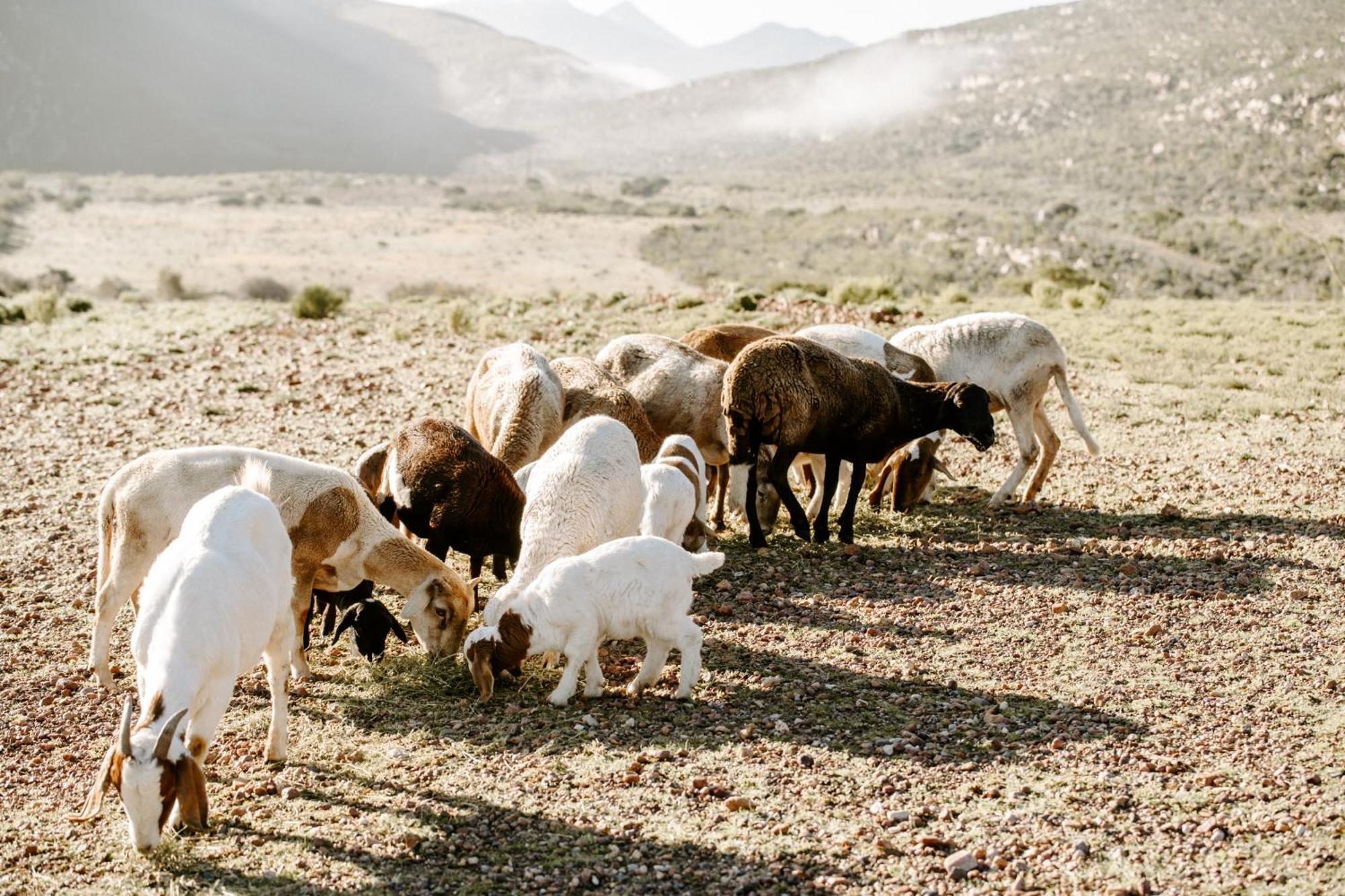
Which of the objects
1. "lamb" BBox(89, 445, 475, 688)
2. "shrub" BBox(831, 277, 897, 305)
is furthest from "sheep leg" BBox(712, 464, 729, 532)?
"shrub" BBox(831, 277, 897, 305)

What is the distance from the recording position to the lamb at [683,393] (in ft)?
37.8

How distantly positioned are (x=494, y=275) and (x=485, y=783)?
35710mm

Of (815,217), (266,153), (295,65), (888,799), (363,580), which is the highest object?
(295,65)

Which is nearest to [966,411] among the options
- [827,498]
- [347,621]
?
[827,498]

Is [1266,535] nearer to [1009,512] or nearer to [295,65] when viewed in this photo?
[1009,512]

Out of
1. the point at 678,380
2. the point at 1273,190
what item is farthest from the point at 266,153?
the point at 678,380

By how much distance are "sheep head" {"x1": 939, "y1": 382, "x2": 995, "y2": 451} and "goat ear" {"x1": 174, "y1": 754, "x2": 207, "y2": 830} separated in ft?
24.2

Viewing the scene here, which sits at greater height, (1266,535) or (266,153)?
(266,153)

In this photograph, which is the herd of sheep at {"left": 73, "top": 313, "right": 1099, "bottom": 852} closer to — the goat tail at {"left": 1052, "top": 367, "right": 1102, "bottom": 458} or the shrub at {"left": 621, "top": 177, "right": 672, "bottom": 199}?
the goat tail at {"left": 1052, "top": 367, "right": 1102, "bottom": 458}

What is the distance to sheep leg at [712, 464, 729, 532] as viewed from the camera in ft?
37.6

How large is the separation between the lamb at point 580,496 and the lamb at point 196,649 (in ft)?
5.33

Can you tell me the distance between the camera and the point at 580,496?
28.0 ft

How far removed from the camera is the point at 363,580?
859 centimetres

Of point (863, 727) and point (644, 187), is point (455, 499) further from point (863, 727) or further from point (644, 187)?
point (644, 187)
